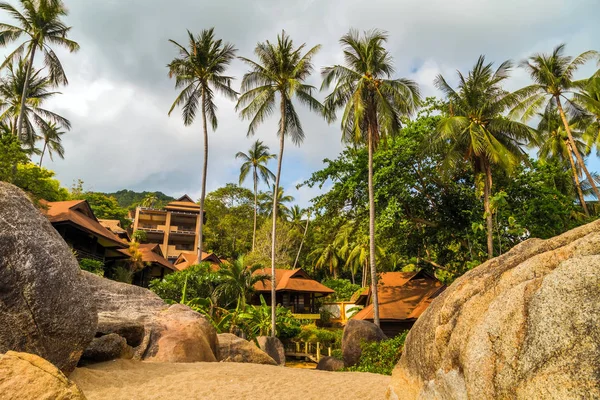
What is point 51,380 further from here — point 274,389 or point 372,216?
point 372,216

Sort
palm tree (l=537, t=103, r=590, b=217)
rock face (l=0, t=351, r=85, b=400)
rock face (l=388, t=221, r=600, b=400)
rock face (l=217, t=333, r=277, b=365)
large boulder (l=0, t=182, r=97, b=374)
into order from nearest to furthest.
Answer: rock face (l=388, t=221, r=600, b=400) → rock face (l=0, t=351, r=85, b=400) → large boulder (l=0, t=182, r=97, b=374) → rock face (l=217, t=333, r=277, b=365) → palm tree (l=537, t=103, r=590, b=217)

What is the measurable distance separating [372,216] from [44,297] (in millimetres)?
15019

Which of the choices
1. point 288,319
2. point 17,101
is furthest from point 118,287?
point 17,101

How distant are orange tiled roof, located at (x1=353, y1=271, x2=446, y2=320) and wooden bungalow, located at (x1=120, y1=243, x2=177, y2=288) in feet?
59.7

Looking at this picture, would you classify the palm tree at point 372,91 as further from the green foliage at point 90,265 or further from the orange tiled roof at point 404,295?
the green foliage at point 90,265

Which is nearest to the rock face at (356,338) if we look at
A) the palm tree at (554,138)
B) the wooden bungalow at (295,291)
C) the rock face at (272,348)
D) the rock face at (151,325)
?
the rock face at (272,348)

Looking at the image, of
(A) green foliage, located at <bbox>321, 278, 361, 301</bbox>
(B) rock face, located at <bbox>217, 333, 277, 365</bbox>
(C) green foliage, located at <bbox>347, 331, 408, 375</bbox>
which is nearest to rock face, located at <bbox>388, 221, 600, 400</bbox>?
(B) rock face, located at <bbox>217, 333, 277, 365</bbox>

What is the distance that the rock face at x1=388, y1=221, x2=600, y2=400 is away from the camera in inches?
106

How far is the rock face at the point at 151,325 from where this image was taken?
9375mm

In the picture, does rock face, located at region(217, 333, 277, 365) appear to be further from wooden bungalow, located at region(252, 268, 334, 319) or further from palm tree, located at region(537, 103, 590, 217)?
palm tree, located at region(537, 103, 590, 217)

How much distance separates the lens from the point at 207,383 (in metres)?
7.07

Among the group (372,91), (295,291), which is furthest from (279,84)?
(295,291)

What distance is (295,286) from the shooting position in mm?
33438

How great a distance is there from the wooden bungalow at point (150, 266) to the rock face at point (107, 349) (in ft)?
81.4
